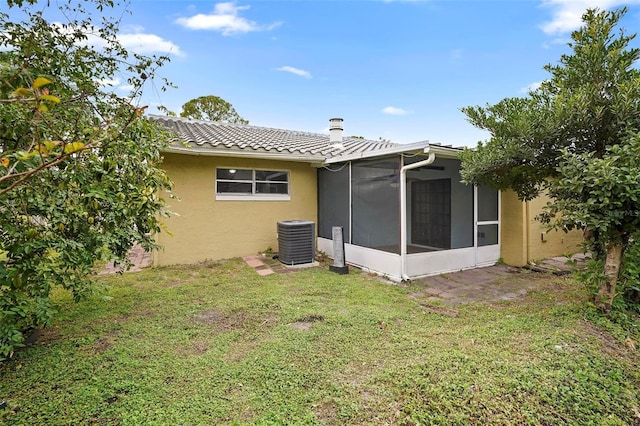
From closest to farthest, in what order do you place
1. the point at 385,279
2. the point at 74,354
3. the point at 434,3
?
the point at 74,354 → the point at 385,279 → the point at 434,3

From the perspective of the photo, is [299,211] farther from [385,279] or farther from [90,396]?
[90,396]

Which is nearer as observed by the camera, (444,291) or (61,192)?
(61,192)

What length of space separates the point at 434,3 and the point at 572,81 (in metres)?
4.26

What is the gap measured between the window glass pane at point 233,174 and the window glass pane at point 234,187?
14 centimetres

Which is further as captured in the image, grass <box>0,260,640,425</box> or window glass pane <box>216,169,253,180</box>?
window glass pane <box>216,169,253,180</box>

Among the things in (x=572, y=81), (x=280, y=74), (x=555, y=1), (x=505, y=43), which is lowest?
(x=572, y=81)

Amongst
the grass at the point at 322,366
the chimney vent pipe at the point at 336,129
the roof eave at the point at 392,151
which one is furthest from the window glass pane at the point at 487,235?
the chimney vent pipe at the point at 336,129

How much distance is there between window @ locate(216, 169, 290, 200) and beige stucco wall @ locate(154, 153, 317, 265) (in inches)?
5.6

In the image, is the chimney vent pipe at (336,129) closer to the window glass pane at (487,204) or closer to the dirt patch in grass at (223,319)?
the window glass pane at (487,204)

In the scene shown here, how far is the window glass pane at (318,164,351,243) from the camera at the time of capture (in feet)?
26.4

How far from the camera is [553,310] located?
440cm

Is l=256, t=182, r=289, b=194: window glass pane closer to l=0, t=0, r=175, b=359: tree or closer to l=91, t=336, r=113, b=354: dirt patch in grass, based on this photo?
l=0, t=0, r=175, b=359: tree

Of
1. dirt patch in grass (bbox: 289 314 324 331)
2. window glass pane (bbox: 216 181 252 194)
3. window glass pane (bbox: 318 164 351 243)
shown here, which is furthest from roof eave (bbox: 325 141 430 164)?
dirt patch in grass (bbox: 289 314 324 331)

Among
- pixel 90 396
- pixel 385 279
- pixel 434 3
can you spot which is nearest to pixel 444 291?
pixel 385 279
